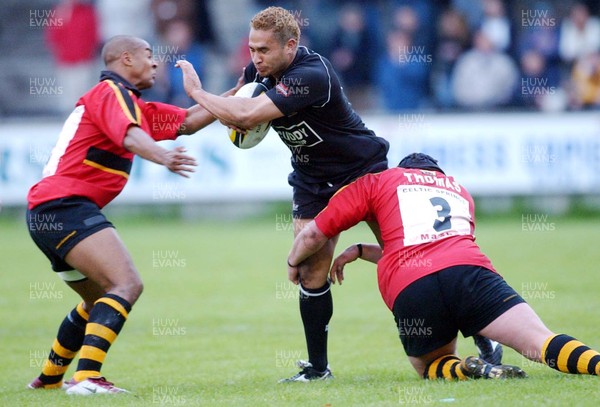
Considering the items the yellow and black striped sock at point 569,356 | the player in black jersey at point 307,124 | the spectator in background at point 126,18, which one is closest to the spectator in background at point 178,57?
the spectator in background at point 126,18

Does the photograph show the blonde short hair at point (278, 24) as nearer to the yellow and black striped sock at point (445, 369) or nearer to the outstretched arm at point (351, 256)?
the outstretched arm at point (351, 256)

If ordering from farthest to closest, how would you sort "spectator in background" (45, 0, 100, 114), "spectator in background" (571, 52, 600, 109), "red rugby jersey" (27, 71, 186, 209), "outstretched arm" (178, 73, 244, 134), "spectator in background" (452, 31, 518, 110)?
"spectator in background" (45, 0, 100, 114)
"spectator in background" (452, 31, 518, 110)
"spectator in background" (571, 52, 600, 109)
"outstretched arm" (178, 73, 244, 134)
"red rugby jersey" (27, 71, 186, 209)

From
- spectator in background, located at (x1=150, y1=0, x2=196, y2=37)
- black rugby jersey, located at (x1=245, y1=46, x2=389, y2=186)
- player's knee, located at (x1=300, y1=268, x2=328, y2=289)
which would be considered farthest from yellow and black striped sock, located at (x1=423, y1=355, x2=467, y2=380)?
spectator in background, located at (x1=150, y1=0, x2=196, y2=37)

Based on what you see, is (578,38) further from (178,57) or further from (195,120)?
(195,120)

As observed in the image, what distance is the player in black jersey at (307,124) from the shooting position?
20.8 feet

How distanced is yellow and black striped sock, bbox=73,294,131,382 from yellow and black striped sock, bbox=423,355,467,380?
1.89m

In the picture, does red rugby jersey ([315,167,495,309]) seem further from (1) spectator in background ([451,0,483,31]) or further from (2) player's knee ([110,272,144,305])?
(1) spectator in background ([451,0,483,31])

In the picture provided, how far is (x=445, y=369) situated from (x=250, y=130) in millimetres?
1949

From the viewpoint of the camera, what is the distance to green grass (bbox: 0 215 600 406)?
5.74 meters

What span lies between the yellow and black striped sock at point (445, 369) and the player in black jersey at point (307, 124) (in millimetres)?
809

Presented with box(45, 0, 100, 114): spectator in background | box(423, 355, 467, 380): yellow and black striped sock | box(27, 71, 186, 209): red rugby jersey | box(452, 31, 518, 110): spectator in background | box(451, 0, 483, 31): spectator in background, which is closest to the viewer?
box(423, 355, 467, 380): yellow and black striped sock

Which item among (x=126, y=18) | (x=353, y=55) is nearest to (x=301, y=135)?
(x=353, y=55)

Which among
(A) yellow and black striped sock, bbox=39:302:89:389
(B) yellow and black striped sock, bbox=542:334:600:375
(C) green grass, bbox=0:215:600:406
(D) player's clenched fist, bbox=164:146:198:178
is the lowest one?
(C) green grass, bbox=0:215:600:406

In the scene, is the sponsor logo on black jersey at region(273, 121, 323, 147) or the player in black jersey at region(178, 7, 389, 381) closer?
the player in black jersey at region(178, 7, 389, 381)
